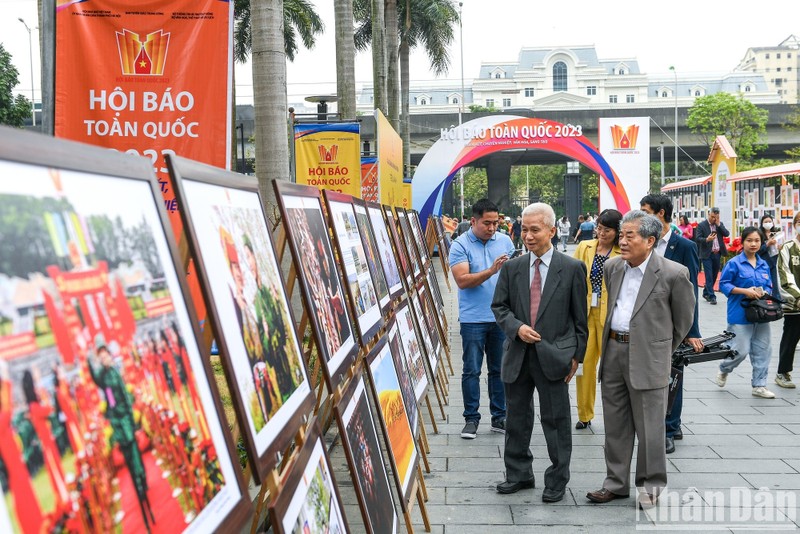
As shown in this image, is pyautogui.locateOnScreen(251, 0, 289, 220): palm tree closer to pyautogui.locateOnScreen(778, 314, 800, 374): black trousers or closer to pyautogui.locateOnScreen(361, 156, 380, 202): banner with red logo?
pyautogui.locateOnScreen(778, 314, 800, 374): black trousers

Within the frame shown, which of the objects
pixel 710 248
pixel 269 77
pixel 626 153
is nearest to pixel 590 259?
pixel 269 77

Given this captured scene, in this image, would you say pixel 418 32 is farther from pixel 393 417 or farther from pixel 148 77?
pixel 393 417

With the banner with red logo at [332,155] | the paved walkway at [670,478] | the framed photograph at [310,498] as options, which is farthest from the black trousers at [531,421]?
the banner with red logo at [332,155]

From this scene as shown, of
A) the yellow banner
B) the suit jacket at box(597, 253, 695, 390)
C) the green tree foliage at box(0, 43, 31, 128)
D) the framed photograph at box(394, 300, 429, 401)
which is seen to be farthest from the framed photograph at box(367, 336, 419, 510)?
the green tree foliage at box(0, 43, 31, 128)

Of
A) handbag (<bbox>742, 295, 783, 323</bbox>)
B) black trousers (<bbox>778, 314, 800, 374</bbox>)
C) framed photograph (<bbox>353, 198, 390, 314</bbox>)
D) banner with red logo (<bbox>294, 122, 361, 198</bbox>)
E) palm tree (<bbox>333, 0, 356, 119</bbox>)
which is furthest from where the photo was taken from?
palm tree (<bbox>333, 0, 356, 119</bbox>)

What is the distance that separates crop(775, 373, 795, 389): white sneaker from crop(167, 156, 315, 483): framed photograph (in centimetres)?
731

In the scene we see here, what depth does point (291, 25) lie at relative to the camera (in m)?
38.5

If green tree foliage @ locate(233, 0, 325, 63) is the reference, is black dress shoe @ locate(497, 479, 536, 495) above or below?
below

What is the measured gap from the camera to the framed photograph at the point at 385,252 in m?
5.70

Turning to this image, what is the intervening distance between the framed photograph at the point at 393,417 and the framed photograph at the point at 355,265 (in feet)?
0.46

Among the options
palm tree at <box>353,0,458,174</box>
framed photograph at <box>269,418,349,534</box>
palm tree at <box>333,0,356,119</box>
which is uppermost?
palm tree at <box>353,0,458,174</box>

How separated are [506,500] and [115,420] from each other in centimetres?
422

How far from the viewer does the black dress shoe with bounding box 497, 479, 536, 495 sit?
5352mm

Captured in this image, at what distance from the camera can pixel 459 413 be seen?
7.77 meters
